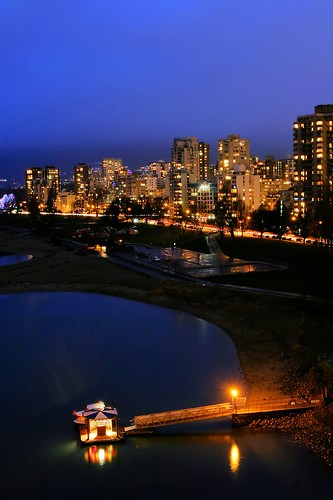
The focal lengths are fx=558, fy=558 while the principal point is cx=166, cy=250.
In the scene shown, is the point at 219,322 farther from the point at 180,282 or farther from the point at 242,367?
the point at 180,282

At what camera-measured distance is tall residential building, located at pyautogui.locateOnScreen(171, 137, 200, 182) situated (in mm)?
110562

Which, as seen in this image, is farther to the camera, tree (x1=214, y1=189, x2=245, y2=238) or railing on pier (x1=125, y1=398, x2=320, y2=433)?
tree (x1=214, y1=189, x2=245, y2=238)

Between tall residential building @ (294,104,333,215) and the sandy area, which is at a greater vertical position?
tall residential building @ (294,104,333,215)

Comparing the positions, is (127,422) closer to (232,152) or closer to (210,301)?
(210,301)

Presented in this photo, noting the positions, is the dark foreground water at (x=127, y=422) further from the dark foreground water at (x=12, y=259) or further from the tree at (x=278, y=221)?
the tree at (x=278, y=221)

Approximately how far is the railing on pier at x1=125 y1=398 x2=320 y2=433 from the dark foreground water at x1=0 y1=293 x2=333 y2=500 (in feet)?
0.76

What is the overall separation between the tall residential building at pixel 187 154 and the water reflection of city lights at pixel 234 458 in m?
98.7

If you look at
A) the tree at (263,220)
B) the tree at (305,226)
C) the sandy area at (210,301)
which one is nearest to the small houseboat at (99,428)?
the sandy area at (210,301)

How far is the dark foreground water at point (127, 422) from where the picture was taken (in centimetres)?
1085

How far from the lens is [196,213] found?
76.0 meters

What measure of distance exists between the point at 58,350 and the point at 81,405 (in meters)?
5.26

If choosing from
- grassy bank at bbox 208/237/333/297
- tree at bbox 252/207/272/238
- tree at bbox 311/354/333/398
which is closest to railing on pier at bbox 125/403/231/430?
tree at bbox 311/354/333/398

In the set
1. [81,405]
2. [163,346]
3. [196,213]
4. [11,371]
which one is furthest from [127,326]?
[196,213]

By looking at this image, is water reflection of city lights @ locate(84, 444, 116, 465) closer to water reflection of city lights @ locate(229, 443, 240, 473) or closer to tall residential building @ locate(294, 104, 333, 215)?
water reflection of city lights @ locate(229, 443, 240, 473)
